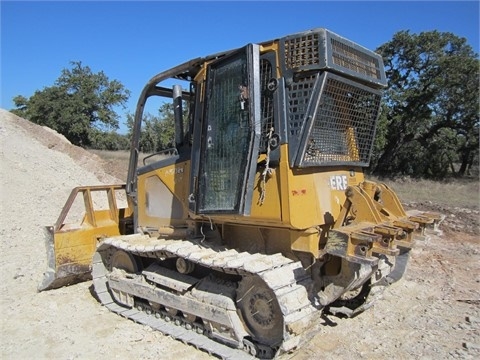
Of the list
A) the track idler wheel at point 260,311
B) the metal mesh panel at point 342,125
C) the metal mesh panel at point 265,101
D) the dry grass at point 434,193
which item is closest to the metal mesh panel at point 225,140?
the metal mesh panel at point 265,101

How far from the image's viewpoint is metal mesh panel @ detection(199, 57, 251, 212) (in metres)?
4.03

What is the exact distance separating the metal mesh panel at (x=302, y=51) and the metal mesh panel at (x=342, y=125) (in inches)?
9.9

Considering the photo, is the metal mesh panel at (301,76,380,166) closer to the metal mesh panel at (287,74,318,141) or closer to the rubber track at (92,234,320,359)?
the metal mesh panel at (287,74,318,141)

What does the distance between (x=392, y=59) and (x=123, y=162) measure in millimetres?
18215

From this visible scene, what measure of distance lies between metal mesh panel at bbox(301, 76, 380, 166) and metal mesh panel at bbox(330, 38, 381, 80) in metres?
0.17

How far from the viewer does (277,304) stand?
12.7 ft

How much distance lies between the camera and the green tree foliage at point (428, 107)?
81.6 feet

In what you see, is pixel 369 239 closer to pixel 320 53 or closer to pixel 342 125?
pixel 342 125

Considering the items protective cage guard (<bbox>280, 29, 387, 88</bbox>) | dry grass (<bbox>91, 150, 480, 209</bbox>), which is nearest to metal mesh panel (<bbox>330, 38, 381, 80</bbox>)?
protective cage guard (<bbox>280, 29, 387, 88</bbox>)

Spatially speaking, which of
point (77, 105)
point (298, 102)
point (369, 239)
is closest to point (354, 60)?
point (298, 102)

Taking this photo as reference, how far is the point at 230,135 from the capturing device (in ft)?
13.6

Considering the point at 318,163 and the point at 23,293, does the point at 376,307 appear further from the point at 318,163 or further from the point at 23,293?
the point at 23,293

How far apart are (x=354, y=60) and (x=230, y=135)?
4.73 ft

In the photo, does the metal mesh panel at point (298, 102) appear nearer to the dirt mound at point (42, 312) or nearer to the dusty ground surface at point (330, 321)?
the dusty ground surface at point (330, 321)
